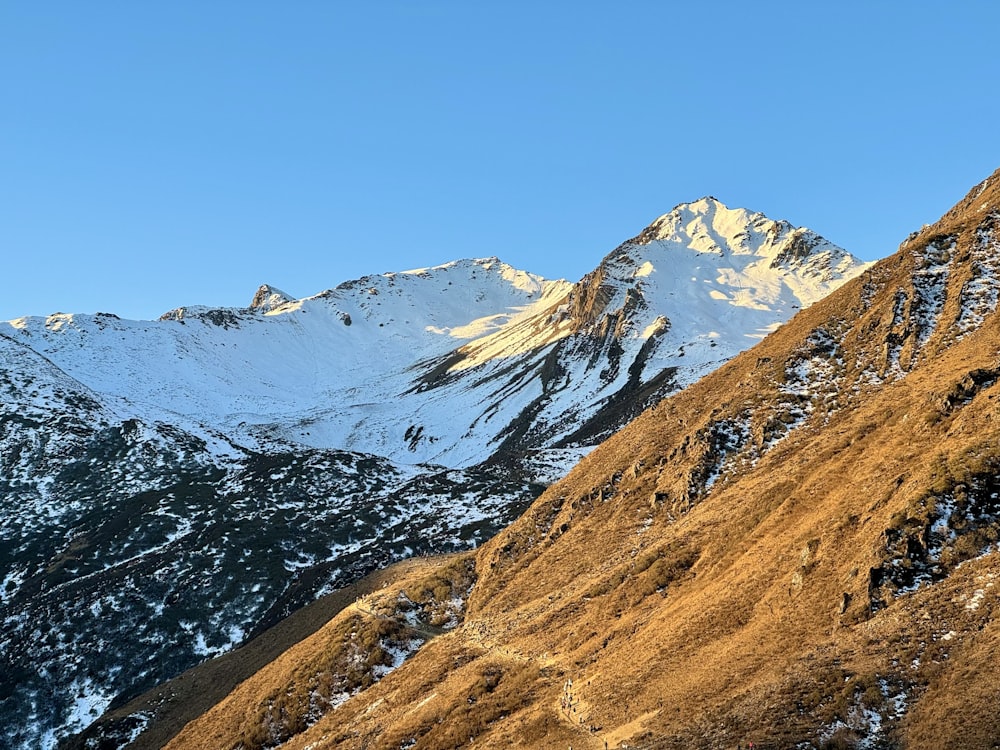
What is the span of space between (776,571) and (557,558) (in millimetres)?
19868

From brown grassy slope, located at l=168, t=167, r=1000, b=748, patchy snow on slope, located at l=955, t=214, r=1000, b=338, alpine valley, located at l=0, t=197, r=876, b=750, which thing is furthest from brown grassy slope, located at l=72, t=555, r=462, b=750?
patchy snow on slope, located at l=955, t=214, r=1000, b=338

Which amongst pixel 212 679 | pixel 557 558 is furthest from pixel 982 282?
pixel 212 679

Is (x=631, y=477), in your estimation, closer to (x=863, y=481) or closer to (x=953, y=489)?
(x=863, y=481)

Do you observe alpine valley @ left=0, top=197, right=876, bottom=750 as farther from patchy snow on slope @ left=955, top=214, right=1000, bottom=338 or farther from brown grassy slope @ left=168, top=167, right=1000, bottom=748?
patchy snow on slope @ left=955, top=214, right=1000, bottom=338

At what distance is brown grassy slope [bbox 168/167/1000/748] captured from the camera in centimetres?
2208

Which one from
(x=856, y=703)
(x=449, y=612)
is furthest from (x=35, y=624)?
(x=856, y=703)

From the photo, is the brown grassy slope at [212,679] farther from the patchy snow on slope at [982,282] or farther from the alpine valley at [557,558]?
the patchy snow on slope at [982,282]

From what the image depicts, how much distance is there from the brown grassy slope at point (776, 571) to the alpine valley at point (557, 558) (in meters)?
0.15

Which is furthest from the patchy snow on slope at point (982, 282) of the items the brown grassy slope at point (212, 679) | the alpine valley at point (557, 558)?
the brown grassy slope at point (212, 679)

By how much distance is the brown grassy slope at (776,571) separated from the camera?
2208cm

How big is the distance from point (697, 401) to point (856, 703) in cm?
3907

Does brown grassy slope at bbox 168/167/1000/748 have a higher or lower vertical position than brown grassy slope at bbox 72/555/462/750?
lower

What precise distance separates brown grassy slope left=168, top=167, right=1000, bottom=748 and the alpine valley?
15 centimetres

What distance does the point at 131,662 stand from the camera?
61531 mm
